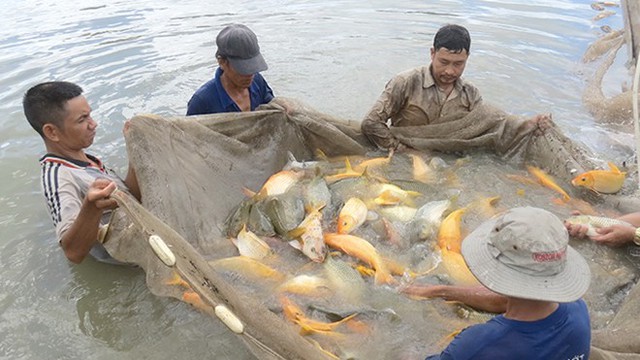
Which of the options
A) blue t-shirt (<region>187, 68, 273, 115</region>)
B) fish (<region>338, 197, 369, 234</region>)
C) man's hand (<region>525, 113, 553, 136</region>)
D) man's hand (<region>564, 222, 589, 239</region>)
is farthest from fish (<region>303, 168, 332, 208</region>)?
man's hand (<region>525, 113, 553, 136</region>)

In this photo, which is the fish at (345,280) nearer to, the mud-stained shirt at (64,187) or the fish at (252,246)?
the fish at (252,246)

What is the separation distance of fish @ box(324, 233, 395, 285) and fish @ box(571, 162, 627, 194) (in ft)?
6.31

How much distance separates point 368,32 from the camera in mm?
11312

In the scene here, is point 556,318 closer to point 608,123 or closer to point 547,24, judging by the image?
point 608,123

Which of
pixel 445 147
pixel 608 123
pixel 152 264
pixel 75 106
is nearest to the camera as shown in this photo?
pixel 152 264

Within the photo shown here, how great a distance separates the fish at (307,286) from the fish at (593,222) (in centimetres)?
194

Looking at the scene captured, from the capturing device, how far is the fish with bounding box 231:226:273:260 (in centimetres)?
358

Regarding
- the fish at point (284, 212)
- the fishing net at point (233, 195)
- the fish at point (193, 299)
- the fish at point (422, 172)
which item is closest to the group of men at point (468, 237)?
the fishing net at point (233, 195)

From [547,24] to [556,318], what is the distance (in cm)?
1207

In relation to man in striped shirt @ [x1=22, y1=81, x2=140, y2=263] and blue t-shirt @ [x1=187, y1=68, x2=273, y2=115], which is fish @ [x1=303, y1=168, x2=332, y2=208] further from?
man in striped shirt @ [x1=22, y1=81, x2=140, y2=263]

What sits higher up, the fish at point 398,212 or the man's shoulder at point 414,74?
the man's shoulder at point 414,74

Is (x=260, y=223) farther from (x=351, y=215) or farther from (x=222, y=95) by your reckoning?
(x=222, y=95)

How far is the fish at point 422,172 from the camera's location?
4.54m

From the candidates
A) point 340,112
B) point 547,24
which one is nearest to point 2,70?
point 340,112
